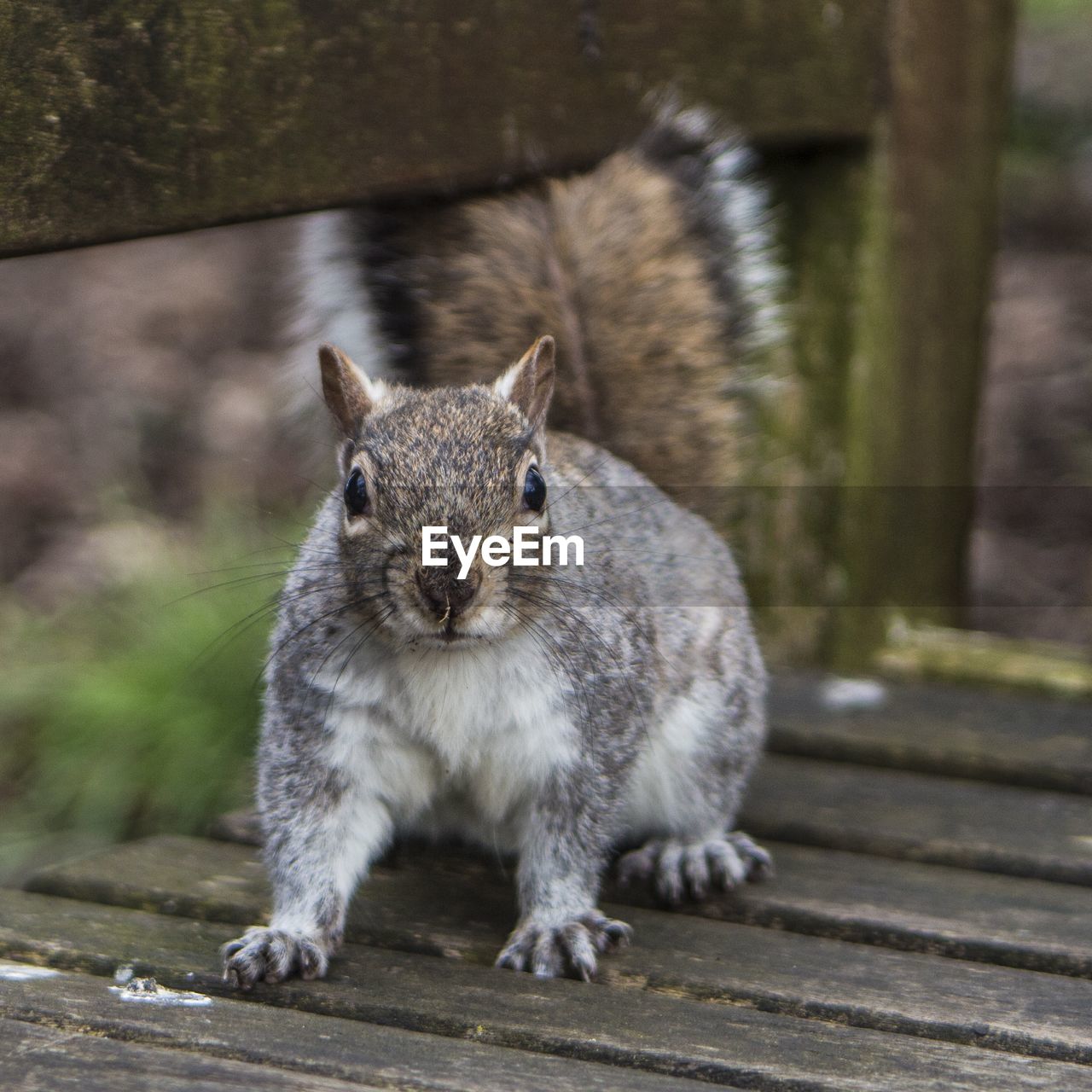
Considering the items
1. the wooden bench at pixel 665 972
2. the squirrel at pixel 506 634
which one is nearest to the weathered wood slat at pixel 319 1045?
the wooden bench at pixel 665 972

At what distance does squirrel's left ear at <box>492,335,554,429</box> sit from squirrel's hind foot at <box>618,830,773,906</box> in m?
0.50

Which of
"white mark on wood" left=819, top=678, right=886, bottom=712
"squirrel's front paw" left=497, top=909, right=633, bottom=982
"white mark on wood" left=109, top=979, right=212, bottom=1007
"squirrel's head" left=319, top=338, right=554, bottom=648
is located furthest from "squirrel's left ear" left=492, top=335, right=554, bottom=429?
"white mark on wood" left=819, top=678, right=886, bottom=712

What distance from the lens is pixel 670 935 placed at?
63.1 inches

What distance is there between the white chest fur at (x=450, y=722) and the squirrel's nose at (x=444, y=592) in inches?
4.4

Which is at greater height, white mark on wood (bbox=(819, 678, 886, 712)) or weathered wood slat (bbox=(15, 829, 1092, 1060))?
weathered wood slat (bbox=(15, 829, 1092, 1060))

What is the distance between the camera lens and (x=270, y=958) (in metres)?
1.43

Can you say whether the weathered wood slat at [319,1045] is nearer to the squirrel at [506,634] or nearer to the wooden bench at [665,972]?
the wooden bench at [665,972]

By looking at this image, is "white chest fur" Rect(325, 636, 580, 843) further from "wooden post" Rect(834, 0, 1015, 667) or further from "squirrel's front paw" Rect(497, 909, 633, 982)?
"wooden post" Rect(834, 0, 1015, 667)

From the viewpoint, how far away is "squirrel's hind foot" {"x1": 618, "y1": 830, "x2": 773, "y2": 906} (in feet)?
5.61

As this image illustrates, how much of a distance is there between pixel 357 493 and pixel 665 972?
19.9 inches

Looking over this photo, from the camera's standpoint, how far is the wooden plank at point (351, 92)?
145 cm

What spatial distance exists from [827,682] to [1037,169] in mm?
3118

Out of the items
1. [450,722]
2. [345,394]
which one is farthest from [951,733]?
[345,394]

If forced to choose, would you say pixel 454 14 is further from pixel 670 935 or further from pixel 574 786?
pixel 670 935
